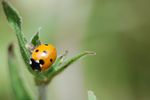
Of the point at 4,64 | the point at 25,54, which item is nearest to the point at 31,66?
the point at 25,54

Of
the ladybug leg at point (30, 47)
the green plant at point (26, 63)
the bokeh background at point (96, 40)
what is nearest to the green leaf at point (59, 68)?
the green plant at point (26, 63)

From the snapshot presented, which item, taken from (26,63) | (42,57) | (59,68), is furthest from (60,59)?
(42,57)

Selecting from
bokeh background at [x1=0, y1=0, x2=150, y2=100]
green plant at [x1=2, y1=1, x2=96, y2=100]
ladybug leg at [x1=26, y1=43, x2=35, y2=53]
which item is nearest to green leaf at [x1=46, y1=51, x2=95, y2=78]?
green plant at [x1=2, y1=1, x2=96, y2=100]

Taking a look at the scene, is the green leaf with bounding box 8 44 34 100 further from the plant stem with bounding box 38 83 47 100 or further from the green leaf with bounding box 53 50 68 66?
the green leaf with bounding box 53 50 68 66

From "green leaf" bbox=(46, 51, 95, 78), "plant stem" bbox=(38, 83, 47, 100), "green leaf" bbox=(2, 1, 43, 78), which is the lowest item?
"plant stem" bbox=(38, 83, 47, 100)

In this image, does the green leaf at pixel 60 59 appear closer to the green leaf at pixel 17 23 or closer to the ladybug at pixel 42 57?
the ladybug at pixel 42 57

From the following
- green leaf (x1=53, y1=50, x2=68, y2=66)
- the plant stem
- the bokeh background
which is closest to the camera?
the plant stem
